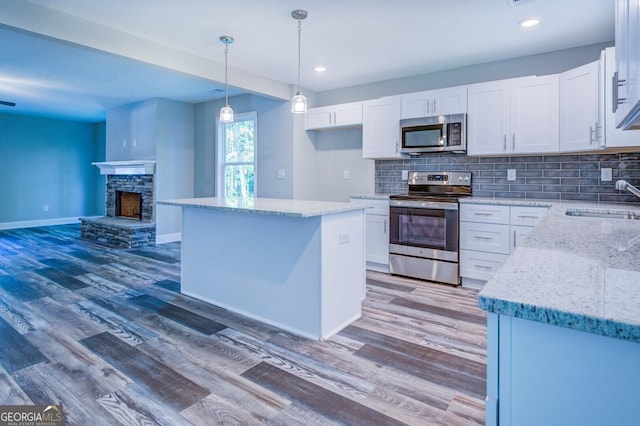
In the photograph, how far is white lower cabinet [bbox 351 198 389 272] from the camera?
14.1 feet

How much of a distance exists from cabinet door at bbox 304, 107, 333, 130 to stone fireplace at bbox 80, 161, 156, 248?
9.33 feet

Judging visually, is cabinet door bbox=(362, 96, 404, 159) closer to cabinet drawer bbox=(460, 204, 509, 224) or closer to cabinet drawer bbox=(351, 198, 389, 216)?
cabinet drawer bbox=(351, 198, 389, 216)

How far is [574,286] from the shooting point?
2.36ft

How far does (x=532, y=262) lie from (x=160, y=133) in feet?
20.8

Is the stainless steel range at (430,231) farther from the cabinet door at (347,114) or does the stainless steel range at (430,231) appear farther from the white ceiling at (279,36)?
the white ceiling at (279,36)

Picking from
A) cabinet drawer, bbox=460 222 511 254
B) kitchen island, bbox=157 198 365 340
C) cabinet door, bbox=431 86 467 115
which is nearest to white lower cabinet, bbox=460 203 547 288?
cabinet drawer, bbox=460 222 511 254

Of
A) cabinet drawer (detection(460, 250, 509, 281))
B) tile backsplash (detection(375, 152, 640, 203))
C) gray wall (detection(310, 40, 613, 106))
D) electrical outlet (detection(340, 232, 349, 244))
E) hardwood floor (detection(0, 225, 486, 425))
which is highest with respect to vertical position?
gray wall (detection(310, 40, 613, 106))

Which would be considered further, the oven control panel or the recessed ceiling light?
the oven control panel

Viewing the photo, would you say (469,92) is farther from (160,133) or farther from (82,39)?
(160,133)

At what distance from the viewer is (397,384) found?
6.68 ft

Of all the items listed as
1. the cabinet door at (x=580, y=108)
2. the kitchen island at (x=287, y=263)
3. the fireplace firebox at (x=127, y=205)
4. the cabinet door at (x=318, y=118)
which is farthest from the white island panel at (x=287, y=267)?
the fireplace firebox at (x=127, y=205)

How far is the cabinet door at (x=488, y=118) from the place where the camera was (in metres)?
3.73

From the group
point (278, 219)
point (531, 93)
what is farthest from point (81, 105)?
point (531, 93)

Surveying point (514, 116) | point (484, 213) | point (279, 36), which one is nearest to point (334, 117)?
point (279, 36)
